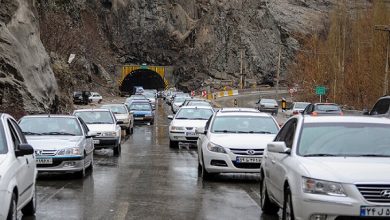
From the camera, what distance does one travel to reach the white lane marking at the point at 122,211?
9.99 metres

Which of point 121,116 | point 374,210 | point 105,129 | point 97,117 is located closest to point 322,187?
point 374,210

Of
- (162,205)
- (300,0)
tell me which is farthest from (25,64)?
(300,0)

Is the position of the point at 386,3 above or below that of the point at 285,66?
above

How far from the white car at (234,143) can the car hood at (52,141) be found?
9.98 feet

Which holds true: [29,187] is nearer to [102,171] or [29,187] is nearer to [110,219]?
[110,219]

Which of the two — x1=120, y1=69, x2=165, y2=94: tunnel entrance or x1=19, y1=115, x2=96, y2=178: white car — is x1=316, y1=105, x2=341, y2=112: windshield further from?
x1=120, y1=69, x2=165, y2=94: tunnel entrance

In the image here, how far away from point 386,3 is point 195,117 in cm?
4349

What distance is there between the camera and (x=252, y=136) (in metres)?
15.1

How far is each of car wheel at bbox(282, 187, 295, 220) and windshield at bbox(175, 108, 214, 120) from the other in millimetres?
18104

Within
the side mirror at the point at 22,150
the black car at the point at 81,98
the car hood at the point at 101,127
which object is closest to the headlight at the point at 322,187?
the side mirror at the point at 22,150

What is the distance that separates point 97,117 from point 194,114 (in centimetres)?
434

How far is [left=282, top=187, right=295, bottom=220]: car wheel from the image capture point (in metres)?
7.93

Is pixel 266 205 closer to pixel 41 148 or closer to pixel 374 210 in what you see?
pixel 374 210

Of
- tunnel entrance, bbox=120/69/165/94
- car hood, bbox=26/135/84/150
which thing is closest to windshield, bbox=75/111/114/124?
car hood, bbox=26/135/84/150
